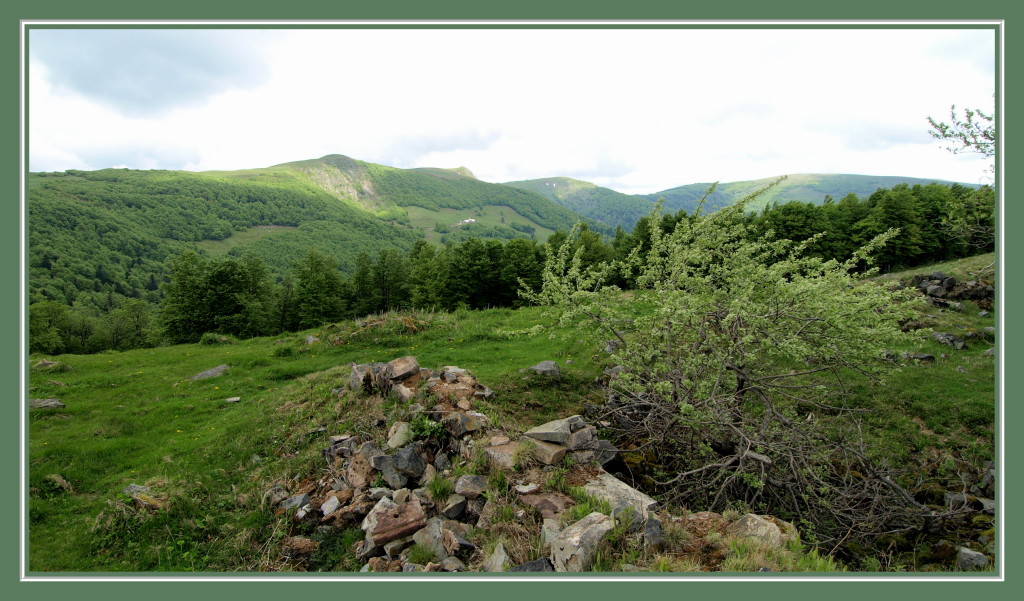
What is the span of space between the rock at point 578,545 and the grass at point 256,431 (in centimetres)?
25

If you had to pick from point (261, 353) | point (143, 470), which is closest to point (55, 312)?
point (261, 353)

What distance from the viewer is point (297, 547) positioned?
627cm

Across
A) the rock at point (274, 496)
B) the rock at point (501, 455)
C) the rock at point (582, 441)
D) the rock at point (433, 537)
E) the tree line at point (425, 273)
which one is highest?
the tree line at point (425, 273)

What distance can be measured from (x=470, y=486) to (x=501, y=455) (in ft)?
2.60

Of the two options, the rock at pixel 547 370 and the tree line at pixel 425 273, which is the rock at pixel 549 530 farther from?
the tree line at pixel 425 273

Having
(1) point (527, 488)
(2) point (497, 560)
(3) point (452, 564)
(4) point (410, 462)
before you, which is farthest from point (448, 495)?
(2) point (497, 560)

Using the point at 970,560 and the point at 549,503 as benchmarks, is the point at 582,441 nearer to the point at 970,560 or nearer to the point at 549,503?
the point at 549,503

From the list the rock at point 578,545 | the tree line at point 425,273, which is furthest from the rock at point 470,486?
the tree line at point 425,273

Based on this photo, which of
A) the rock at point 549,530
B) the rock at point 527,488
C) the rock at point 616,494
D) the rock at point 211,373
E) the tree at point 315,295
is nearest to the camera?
the rock at point 549,530

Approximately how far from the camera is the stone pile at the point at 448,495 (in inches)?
200

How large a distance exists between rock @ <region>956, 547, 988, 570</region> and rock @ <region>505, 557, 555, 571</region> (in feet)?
21.2

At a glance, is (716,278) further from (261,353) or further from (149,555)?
(261,353)

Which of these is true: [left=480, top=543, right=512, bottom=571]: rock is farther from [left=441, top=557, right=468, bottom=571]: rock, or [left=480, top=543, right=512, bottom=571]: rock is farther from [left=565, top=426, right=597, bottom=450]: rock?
[left=565, top=426, right=597, bottom=450]: rock
